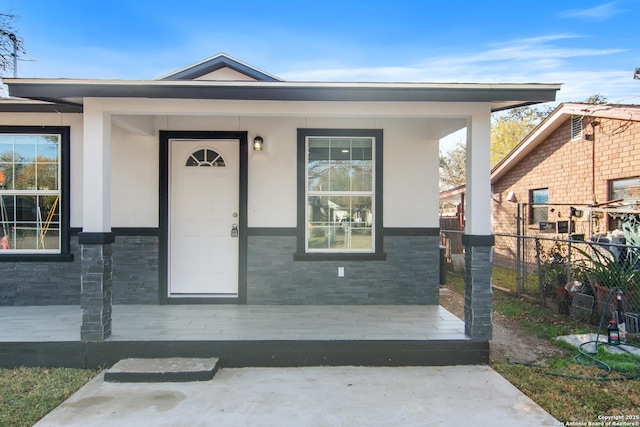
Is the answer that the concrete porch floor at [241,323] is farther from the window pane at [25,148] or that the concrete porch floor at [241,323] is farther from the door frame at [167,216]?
the window pane at [25,148]

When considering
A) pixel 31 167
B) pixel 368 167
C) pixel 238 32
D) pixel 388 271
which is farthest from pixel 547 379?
pixel 238 32

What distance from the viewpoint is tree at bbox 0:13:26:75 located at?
1118 cm

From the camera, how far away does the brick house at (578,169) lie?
7961 mm

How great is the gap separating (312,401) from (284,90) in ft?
9.16

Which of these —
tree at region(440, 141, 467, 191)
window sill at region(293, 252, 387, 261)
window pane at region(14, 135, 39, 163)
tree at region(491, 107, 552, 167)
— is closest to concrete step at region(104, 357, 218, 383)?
window sill at region(293, 252, 387, 261)

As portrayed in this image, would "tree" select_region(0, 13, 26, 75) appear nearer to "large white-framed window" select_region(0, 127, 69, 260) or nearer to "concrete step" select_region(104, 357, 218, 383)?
"large white-framed window" select_region(0, 127, 69, 260)

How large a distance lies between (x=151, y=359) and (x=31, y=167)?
135 inches

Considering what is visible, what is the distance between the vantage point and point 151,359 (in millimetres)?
4176

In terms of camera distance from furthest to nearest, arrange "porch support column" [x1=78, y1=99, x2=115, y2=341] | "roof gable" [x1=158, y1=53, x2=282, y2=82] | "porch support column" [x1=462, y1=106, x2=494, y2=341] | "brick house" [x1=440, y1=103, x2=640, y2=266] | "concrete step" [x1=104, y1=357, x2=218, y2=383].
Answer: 1. "brick house" [x1=440, y1=103, x2=640, y2=266]
2. "roof gable" [x1=158, y1=53, x2=282, y2=82]
3. "porch support column" [x1=462, y1=106, x2=494, y2=341]
4. "porch support column" [x1=78, y1=99, x2=115, y2=341]
5. "concrete step" [x1=104, y1=357, x2=218, y2=383]

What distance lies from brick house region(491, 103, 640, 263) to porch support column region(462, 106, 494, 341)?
390 centimetres

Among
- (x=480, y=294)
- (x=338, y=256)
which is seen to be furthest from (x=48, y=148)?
(x=480, y=294)

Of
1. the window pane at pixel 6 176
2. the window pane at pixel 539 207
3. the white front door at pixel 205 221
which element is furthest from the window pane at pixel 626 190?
the window pane at pixel 6 176

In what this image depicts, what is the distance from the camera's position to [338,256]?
588 centimetres

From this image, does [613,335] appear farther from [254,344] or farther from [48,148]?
[48,148]
